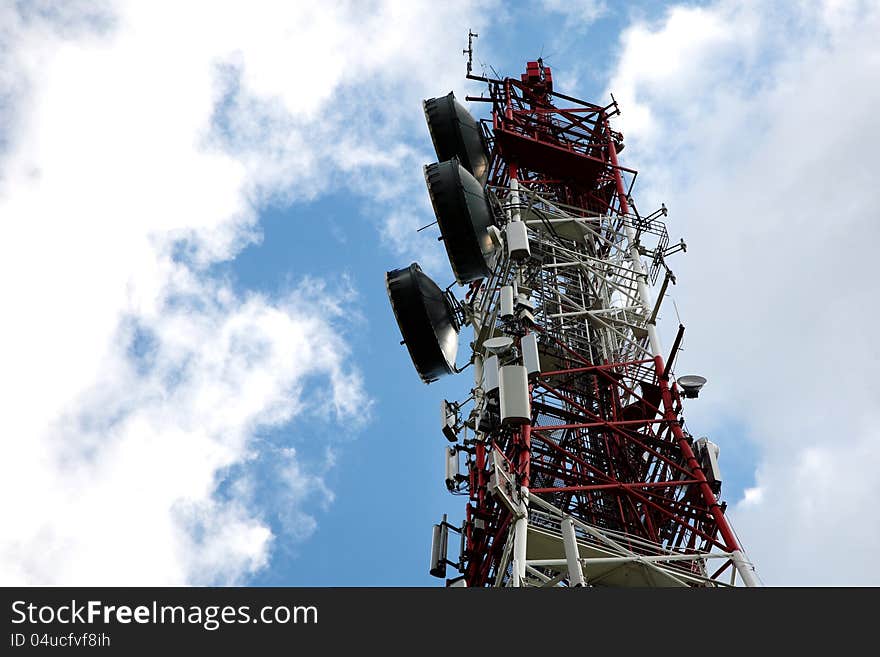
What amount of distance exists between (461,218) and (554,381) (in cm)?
653

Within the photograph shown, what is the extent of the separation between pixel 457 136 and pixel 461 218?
896 centimetres

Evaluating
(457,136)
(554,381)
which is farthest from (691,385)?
(457,136)

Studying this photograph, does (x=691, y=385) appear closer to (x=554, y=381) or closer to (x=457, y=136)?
(x=554, y=381)

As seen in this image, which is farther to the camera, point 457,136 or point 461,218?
point 457,136

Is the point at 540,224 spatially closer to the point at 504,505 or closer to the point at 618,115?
the point at 618,115

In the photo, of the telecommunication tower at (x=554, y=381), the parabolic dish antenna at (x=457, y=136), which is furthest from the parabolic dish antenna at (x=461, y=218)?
the parabolic dish antenna at (x=457, y=136)

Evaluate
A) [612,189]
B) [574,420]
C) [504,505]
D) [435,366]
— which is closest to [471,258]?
[435,366]

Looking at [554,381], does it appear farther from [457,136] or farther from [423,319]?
[457,136]

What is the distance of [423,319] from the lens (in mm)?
29375

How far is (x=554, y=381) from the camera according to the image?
30531mm

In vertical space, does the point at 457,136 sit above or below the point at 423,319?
above

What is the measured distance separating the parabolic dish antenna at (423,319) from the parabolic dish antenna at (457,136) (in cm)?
801

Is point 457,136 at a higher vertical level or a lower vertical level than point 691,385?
higher
